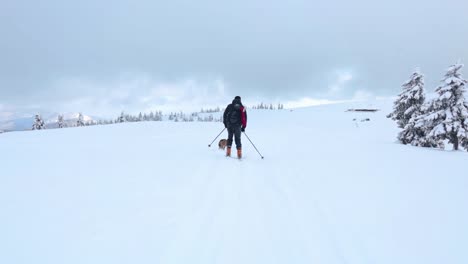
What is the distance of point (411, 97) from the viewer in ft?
68.2

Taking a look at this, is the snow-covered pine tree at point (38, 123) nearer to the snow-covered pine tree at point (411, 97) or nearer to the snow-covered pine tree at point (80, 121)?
the snow-covered pine tree at point (80, 121)

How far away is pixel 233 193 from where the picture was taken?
5797 millimetres

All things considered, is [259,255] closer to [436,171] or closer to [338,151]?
[436,171]

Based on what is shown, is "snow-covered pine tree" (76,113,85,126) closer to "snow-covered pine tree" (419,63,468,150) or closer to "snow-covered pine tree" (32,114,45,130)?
"snow-covered pine tree" (32,114,45,130)

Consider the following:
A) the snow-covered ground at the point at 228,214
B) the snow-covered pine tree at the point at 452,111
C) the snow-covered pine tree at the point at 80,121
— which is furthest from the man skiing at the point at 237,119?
the snow-covered pine tree at the point at 80,121

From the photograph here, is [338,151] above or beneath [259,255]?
above

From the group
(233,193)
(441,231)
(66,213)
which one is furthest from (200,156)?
(441,231)

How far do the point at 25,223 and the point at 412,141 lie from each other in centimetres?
2398

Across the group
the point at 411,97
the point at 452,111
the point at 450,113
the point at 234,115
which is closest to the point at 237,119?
the point at 234,115

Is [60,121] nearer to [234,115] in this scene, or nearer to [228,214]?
[234,115]

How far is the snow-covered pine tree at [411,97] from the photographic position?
20.7 m

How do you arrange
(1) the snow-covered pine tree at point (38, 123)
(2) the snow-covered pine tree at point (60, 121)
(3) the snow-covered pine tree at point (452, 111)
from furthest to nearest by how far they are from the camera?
(2) the snow-covered pine tree at point (60, 121)
(1) the snow-covered pine tree at point (38, 123)
(3) the snow-covered pine tree at point (452, 111)

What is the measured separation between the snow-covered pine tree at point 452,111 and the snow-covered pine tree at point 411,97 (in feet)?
15.5

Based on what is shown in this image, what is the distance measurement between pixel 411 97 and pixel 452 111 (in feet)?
18.5
